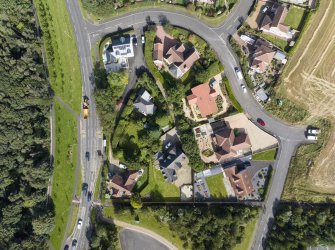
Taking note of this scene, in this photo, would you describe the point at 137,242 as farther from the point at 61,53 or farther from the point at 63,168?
the point at 61,53

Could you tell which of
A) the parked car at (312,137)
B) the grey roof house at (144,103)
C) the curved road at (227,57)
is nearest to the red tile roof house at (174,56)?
the curved road at (227,57)

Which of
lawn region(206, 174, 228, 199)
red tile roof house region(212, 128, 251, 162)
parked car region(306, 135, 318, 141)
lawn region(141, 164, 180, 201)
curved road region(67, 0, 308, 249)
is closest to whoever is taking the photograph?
red tile roof house region(212, 128, 251, 162)

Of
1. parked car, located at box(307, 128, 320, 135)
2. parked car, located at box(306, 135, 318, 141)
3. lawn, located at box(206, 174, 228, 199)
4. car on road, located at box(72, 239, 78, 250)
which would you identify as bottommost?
car on road, located at box(72, 239, 78, 250)

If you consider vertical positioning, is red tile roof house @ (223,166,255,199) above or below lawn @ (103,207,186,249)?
above

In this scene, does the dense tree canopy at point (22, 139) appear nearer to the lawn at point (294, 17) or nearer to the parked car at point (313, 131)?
the lawn at point (294, 17)

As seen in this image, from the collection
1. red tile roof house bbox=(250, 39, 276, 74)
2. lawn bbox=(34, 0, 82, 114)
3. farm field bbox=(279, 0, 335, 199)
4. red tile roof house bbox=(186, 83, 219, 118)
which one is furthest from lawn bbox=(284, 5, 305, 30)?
lawn bbox=(34, 0, 82, 114)

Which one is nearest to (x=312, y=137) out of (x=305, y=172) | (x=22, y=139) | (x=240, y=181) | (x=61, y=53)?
(x=305, y=172)

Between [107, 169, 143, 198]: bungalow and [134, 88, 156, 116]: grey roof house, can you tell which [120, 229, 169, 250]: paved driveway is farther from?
[134, 88, 156, 116]: grey roof house

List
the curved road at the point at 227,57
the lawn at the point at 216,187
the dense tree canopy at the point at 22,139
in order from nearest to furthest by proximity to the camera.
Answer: the dense tree canopy at the point at 22,139 < the curved road at the point at 227,57 < the lawn at the point at 216,187
